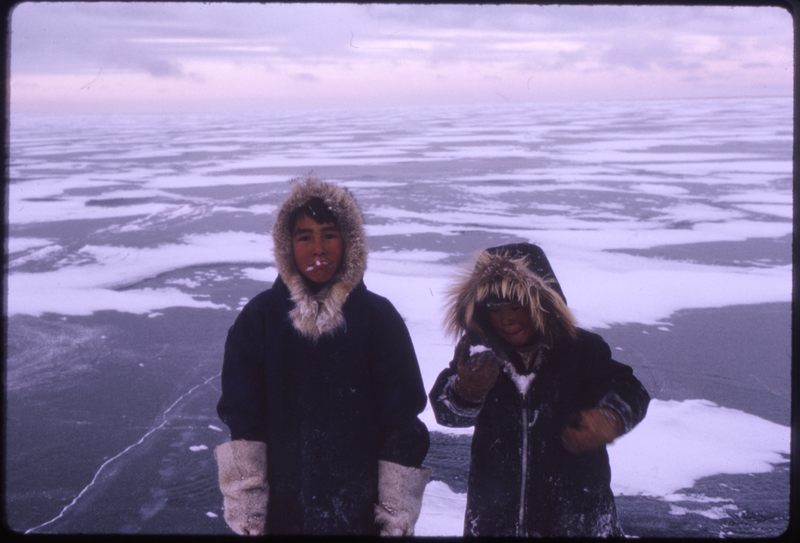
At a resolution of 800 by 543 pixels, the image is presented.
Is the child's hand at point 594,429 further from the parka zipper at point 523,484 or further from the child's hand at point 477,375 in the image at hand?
the child's hand at point 477,375

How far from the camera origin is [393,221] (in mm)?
10062

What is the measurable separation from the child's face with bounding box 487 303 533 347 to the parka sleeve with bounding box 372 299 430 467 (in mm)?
250

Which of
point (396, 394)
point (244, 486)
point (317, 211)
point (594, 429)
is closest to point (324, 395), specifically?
point (396, 394)

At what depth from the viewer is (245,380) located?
1.95 metres

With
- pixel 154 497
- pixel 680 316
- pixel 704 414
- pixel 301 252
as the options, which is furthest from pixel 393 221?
pixel 301 252

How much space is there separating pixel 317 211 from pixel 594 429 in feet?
3.02

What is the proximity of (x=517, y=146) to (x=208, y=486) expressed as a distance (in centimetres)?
1936

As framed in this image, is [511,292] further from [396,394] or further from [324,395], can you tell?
[324,395]

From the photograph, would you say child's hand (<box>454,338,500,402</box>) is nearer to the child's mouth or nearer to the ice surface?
the ice surface

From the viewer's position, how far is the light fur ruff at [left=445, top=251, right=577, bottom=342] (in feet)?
6.42

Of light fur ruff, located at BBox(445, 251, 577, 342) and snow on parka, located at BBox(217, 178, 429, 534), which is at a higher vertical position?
light fur ruff, located at BBox(445, 251, 577, 342)

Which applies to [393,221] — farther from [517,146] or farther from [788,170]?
[517,146]

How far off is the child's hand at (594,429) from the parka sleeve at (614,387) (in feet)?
0.09

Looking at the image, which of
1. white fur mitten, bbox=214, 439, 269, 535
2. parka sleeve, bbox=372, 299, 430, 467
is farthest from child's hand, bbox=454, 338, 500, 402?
white fur mitten, bbox=214, 439, 269, 535
